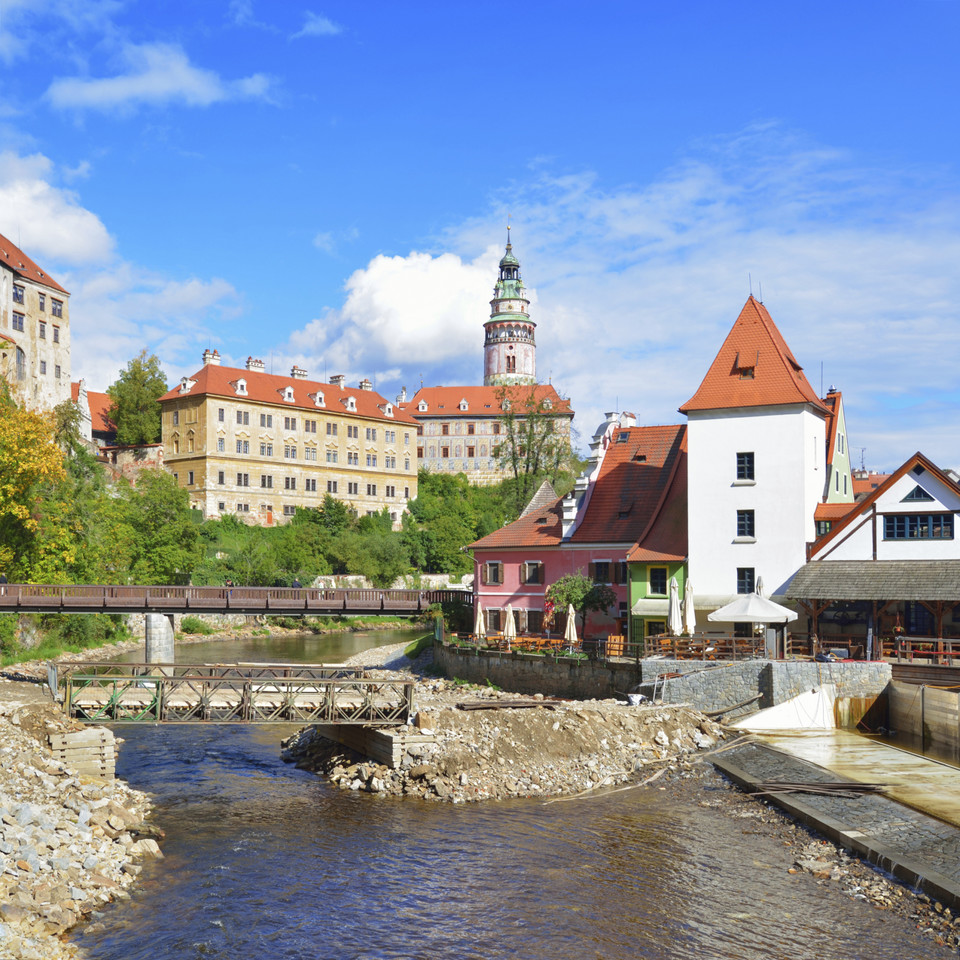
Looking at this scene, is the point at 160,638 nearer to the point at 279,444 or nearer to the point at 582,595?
the point at 582,595

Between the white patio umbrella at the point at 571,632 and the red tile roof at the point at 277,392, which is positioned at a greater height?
the red tile roof at the point at 277,392

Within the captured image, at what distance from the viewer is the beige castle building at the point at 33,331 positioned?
7550 centimetres

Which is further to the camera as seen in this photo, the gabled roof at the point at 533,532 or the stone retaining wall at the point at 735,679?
the gabled roof at the point at 533,532

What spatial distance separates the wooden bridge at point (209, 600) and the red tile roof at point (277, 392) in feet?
145

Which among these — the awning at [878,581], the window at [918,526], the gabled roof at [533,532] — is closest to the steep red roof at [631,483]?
the gabled roof at [533,532]

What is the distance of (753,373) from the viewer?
4112 centimetres

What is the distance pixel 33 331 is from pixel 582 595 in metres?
57.2

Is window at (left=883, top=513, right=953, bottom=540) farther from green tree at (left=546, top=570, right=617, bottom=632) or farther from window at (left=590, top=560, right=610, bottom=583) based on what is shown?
window at (left=590, top=560, right=610, bottom=583)

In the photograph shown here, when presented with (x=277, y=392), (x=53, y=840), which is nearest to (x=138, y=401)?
(x=277, y=392)

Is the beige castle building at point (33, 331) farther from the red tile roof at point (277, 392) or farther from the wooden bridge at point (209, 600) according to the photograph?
the wooden bridge at point (209, 600)

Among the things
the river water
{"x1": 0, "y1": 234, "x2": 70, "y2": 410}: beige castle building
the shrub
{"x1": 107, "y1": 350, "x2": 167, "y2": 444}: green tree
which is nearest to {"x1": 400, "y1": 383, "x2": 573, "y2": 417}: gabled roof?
{"x1": 107, "y1": 350, "x2": 167, "y2": 444}: green tree

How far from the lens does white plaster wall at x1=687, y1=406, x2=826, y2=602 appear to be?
129ft

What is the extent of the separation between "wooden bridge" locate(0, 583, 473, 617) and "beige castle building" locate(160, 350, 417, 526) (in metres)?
42.4

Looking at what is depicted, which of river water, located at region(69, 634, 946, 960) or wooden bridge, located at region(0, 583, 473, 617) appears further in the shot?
wooden bridge, located at region(0, 583, 473, 617)
